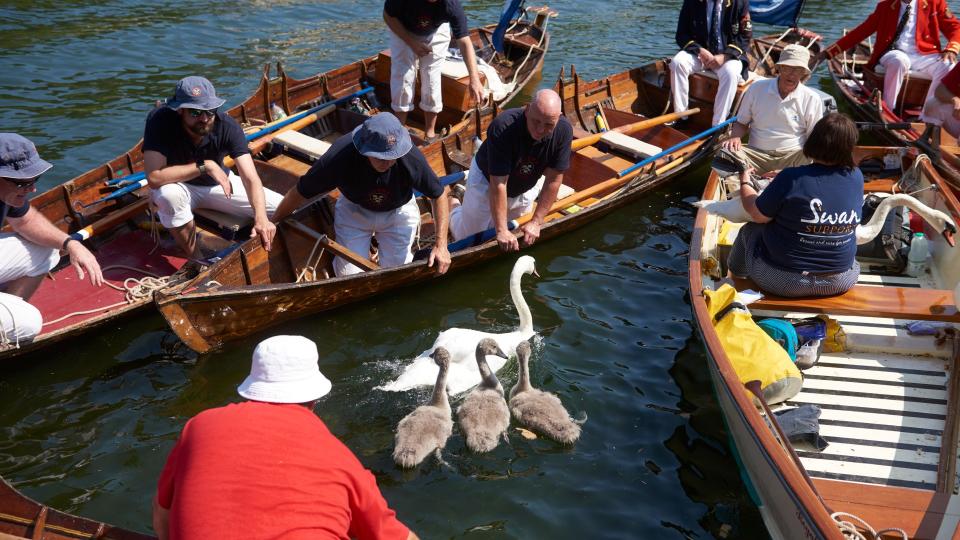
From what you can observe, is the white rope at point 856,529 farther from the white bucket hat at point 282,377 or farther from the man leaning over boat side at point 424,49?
the man leaning over boat side at point 424,49

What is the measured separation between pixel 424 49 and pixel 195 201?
415 cm

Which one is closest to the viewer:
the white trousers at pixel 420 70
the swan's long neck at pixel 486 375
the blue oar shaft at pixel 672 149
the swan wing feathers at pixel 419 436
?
the swan wing feathers at pixel 419 436

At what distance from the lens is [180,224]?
8.14m

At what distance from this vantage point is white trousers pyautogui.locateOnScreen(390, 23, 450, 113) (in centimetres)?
1140

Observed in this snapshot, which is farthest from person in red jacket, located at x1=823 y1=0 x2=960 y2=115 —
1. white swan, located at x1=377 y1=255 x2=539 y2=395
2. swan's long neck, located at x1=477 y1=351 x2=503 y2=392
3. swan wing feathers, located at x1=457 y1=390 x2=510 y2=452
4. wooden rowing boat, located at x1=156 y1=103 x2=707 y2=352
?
swan wing feathers, located at x1=457 y1=390 x2=510 y2=452

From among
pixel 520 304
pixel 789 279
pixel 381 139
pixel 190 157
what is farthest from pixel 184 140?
pixel 789 279

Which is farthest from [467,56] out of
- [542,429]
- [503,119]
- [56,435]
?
[56,435]

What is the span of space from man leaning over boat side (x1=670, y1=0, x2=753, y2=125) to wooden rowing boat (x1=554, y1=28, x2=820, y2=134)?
265 mm

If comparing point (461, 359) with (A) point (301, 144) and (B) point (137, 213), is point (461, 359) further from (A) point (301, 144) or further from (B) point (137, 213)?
(A) point (301, 144)

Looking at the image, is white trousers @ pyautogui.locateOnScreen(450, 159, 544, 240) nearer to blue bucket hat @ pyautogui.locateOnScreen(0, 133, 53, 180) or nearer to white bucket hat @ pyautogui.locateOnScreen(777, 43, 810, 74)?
white bucket hat @ pyautogui.locateOnScreen(777, 43, 810, 74)

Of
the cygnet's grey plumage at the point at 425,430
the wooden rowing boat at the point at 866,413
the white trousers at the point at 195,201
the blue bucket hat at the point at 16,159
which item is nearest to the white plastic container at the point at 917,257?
the wooden rowing boat at the point at 866,413

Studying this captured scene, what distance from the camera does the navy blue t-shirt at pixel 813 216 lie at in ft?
22.0

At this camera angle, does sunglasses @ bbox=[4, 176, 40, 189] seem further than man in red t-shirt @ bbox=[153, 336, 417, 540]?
Yes

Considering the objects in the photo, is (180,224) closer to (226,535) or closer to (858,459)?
(226,535)
